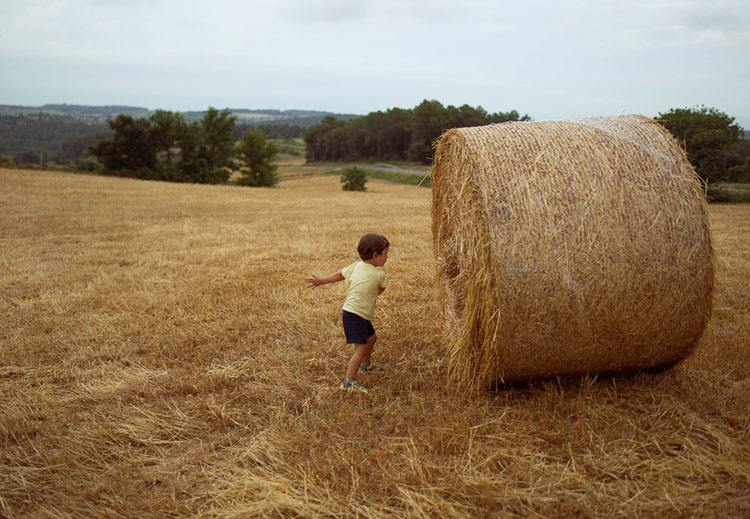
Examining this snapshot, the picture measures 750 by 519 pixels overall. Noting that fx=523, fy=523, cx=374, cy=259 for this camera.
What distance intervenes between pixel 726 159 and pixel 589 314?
24667 millimetres

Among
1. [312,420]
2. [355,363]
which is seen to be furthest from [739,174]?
[312,420]

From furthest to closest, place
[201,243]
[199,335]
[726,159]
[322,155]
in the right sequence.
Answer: [322,155] < [726,159] < [201,243] < [199,335]

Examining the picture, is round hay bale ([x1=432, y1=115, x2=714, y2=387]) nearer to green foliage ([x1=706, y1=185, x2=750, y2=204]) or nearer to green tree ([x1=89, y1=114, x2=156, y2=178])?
green foliage ([x1=706, y1=185, x2=750, y2=204])

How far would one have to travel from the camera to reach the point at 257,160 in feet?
174

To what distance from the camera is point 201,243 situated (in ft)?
35.4

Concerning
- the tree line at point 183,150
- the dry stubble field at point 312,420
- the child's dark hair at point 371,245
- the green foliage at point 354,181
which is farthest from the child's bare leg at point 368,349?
the tree line at point 183,150

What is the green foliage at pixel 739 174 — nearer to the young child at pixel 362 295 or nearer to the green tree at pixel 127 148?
the young child at pixel 362 295

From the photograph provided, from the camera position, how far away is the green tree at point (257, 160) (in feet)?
173

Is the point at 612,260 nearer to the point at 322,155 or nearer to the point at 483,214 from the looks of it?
the point at 483,214

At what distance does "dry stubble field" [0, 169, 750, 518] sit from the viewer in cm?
297

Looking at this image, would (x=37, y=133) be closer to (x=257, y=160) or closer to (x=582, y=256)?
(x=257, y=160)

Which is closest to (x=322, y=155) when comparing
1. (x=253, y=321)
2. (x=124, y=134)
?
(x=124, y=134)

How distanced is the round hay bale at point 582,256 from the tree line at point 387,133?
47.0 metres

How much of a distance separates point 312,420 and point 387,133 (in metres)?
70.1
